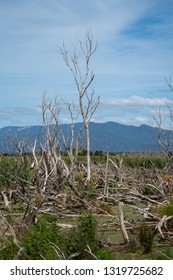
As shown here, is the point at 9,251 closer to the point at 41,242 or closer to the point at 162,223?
the point at 41,242

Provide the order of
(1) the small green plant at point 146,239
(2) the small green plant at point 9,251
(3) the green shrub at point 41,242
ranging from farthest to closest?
1. (1) the small green plant at point 146,239
2. (2) the small green plant at point 9,251
3. (3) the green shrub at point 41,242

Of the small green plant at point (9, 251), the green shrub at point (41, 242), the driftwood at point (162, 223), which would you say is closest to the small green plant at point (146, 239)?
the driftwood at point (162, 223)

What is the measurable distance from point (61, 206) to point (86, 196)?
716mm

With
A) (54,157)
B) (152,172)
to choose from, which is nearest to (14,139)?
(54,157)

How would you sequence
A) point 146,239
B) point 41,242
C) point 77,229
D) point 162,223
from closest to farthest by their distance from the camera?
1. point 41,242
2. point 77,229
3. point 146,239
4. point 162,223

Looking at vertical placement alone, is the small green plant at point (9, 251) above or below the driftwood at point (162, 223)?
below

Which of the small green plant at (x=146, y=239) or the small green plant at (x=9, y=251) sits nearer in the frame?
the small green plant at (x=9, y=251)

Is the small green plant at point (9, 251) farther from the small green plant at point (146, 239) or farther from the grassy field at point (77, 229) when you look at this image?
the small green plant at point (146, 239)

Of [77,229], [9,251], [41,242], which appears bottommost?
[9,251]

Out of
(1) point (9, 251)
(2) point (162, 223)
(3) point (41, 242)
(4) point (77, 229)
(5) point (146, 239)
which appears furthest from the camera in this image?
(2) point (162, 223)

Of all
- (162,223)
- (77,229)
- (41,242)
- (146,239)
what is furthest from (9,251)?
(162,223)

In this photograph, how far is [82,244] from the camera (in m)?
8.45

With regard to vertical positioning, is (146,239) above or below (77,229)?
below

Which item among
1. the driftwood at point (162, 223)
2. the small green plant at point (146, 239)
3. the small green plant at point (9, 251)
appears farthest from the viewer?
the driftwood at point (162, 223)
